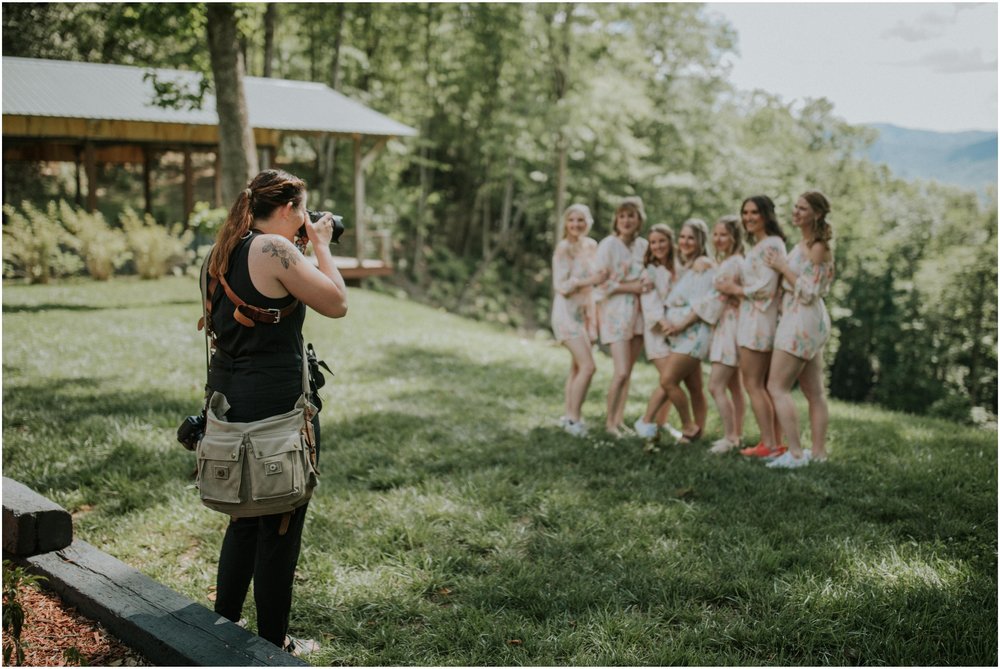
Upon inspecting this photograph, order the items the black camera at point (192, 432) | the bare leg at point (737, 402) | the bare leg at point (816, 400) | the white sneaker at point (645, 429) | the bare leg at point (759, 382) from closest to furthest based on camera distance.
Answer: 1. the black camera at point (192, 432)
2. the bare leg at point (816, 400)
3. the bare leg at point (759, 382)
4. the bare leg at point (737, 402)
5. the white sneaker at point (645, 429)

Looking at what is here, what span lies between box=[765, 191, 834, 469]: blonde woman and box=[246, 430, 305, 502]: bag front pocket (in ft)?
13.5

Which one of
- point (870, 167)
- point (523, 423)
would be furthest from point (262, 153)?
point (870, 167)

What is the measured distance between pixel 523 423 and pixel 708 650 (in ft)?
12.6

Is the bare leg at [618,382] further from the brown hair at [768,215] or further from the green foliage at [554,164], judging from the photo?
the green foliage at [554,164]

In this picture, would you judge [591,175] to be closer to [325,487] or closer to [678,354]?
[678,354]

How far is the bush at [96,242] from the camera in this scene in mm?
15766

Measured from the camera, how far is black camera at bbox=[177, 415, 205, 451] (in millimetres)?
3090

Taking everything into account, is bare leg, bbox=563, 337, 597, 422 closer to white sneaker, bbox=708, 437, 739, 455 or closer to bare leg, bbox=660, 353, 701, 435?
bare leg, bbox=660, 353, 701, 435

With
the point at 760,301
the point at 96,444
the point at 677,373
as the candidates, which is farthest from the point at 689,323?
the point at 96,444

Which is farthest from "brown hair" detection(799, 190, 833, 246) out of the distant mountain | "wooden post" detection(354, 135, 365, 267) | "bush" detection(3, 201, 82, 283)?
the distant mountain

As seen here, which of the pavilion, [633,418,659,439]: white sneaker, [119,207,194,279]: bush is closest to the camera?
[633,418,659,439]: white sneaker

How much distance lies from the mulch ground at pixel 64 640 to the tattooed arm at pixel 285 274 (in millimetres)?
1576

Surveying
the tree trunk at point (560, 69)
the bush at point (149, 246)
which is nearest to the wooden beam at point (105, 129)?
the bush at point (149, 246)

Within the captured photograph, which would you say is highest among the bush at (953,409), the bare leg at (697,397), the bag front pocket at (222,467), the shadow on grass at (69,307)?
the bag front pocket at (222,467)
